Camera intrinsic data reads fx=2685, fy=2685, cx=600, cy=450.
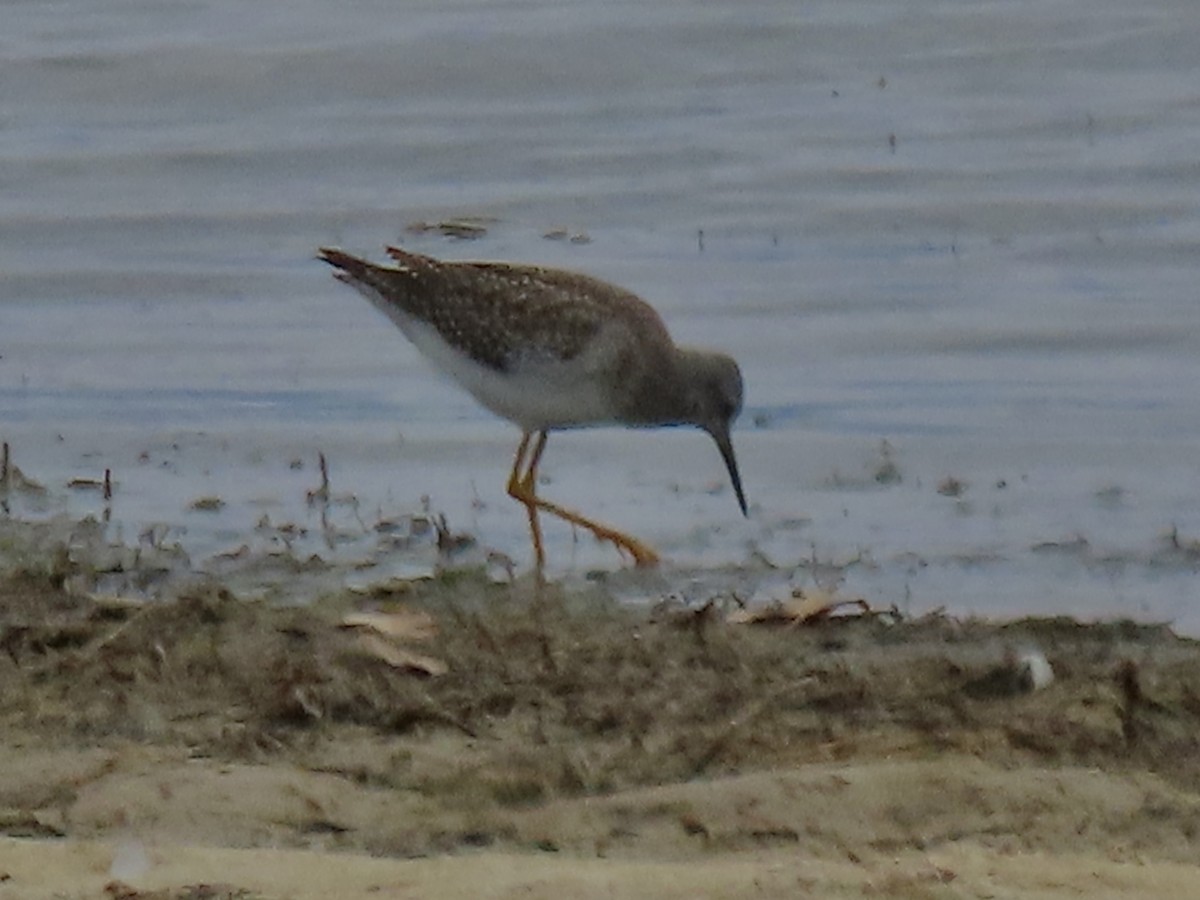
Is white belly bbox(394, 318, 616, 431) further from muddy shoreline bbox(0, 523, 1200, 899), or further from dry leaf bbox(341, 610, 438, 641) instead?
dry leaf bbox(341, 610, 438, 641)

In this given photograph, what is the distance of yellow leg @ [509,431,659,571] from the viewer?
7.51 meters

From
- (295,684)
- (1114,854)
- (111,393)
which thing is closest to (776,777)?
(1114,854)

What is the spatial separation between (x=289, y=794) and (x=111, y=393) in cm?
485

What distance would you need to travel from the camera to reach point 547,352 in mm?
8211

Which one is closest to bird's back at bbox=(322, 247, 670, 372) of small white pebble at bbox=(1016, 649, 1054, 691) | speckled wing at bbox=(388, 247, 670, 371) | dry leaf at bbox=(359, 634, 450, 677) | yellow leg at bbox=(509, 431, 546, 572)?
speckled wing at bbox=(388, 247, 670, 371)

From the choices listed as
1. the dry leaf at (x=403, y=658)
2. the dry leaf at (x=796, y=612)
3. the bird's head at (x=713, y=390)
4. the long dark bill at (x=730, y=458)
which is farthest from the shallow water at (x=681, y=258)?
the dry leaf at (x=403, y=658)

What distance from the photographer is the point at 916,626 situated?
21.5ft

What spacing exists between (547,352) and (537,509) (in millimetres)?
494

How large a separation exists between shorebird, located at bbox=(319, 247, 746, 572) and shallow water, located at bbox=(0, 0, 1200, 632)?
28cm

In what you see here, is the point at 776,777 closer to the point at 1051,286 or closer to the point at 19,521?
the point at 19,521

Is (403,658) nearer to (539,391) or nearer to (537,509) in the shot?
(537,509)

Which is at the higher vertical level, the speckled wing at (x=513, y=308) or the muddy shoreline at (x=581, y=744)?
the speckled wing at (x=513, y=308)

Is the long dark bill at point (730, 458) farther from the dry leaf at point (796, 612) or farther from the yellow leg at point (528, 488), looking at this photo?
the dry leaf at point (796, 612)

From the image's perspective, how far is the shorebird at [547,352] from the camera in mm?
8211
